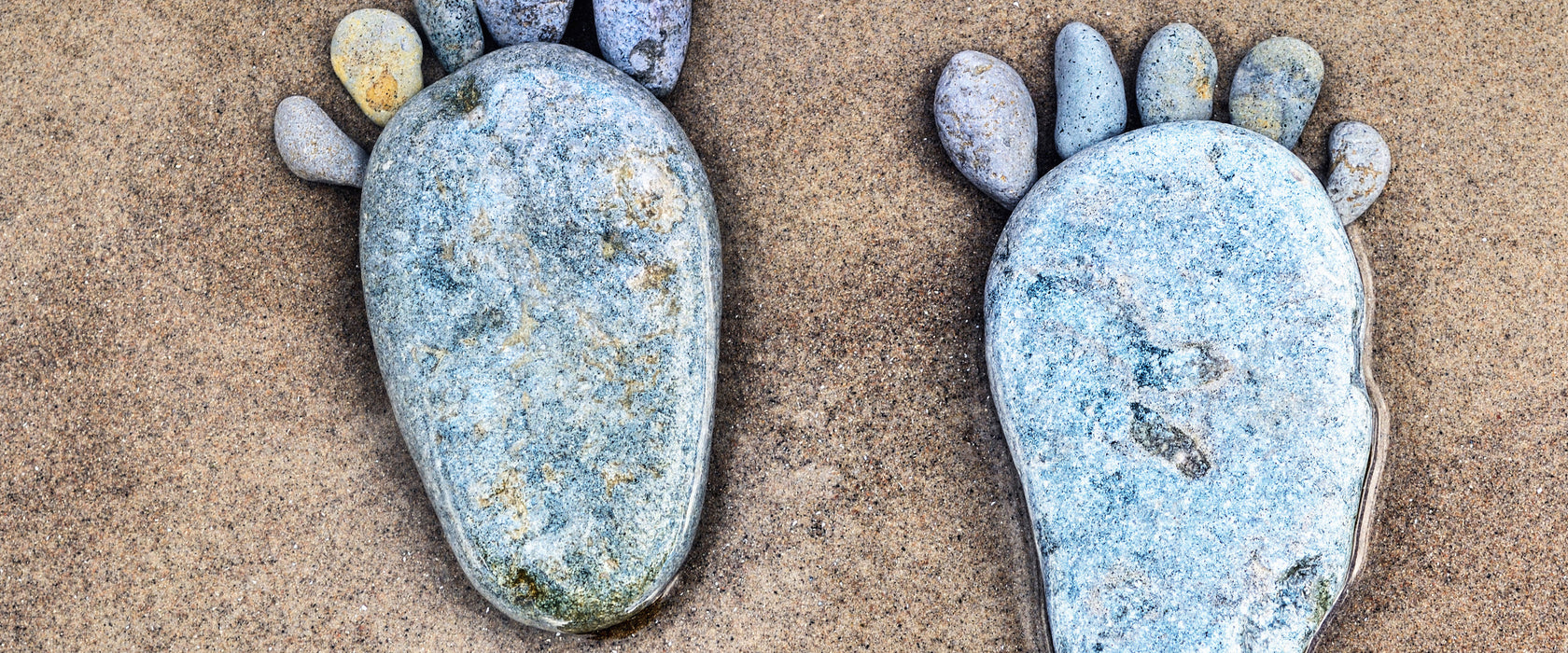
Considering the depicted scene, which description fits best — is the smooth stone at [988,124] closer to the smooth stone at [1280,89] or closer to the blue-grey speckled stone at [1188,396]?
the blue-grey speckled stone at [1188,396]

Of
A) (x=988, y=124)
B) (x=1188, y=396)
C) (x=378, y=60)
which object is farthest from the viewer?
(x=378, y=60)

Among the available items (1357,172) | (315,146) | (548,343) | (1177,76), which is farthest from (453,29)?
(1357,172)

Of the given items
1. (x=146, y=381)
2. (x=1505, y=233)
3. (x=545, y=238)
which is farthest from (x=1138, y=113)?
(x=146, y=381)

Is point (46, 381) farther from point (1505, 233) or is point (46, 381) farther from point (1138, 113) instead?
point (1505, 233)

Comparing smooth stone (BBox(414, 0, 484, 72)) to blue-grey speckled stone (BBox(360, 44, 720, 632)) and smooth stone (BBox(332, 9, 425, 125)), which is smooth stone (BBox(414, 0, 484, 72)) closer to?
smooth stone (BBox(332, 9, 425, 125))

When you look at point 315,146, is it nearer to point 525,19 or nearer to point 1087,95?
point 525,19

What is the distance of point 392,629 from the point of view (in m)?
2.59

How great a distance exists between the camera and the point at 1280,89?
2604 mm

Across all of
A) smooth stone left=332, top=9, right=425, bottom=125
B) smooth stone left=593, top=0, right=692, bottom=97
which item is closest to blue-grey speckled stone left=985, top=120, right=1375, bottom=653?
smooth stone left=593, top=0, right=692, bottom=97

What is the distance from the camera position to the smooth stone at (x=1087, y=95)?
2613 mm

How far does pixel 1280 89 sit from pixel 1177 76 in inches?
11.1

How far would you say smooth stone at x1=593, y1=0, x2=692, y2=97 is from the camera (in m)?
2.62

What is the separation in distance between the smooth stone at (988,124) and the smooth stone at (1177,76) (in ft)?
1.09

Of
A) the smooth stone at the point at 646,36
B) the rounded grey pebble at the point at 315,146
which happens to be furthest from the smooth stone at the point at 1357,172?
the rounded grey pebble at the point at 315,146
